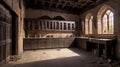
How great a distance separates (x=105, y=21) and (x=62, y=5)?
10.7 feet

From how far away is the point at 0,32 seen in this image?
3102mm

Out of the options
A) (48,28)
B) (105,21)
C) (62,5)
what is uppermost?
(62,5)

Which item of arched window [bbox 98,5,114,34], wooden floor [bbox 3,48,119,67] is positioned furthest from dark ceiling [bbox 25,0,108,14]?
wooden floor [bbox 3,48,119,67]

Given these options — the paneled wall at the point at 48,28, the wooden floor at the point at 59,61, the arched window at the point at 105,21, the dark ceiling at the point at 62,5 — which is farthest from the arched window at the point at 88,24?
the wooden floor at the point at 59,61

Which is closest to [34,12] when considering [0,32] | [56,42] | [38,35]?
[38,35]

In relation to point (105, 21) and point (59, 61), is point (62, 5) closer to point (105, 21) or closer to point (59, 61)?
point (105, 21)

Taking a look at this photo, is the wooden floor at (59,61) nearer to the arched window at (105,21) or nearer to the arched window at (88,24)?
the arched window at (105,21)

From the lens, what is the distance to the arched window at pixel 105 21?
5.44 meters

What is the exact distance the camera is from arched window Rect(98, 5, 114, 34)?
5.44 metres

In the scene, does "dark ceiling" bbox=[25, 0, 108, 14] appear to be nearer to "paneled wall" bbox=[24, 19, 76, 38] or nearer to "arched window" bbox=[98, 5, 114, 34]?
"arched window" bbox=[98, 5, 114, 34]

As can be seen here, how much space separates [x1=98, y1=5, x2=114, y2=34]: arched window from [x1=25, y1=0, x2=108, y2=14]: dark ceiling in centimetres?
71

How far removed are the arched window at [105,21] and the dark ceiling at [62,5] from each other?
0.71m

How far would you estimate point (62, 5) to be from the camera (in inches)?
296

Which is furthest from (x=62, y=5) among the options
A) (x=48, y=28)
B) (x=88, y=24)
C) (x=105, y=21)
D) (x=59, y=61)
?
(x=59, y=61)
